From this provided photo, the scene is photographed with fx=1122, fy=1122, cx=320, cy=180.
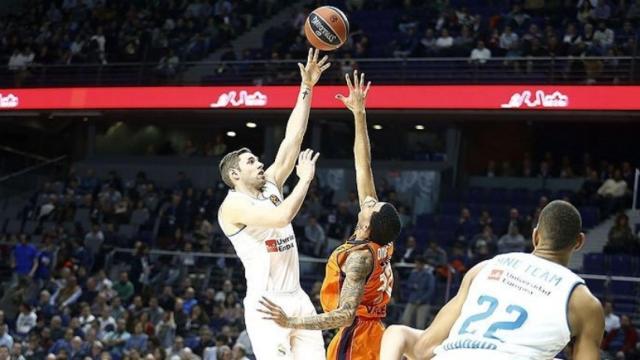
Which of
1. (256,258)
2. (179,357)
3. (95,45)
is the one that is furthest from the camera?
(95,45)

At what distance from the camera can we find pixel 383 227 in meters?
6.41

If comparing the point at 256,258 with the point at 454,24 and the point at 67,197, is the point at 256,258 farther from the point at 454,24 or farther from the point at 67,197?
the point at 67,197

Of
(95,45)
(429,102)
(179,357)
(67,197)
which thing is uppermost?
(95,45)

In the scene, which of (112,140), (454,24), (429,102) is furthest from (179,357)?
(112,140)

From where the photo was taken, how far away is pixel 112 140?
26.6 metres

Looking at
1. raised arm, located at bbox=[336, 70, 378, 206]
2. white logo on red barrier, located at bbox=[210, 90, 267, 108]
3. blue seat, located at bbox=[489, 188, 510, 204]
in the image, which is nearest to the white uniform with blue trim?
raised arm, located at bbox=[336, 70, 378, 206]

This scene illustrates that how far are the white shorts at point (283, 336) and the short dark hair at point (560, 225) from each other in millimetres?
2715

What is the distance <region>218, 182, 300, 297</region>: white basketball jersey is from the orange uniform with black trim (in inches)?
18.0

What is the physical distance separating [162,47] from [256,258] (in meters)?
16.6

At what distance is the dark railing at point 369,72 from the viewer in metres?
18.2

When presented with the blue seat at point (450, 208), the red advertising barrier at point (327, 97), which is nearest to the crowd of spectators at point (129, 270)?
the blue seat at point (450, 208)

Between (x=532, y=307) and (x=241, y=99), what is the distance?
16.2 m

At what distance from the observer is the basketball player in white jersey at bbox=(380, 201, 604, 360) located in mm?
4164

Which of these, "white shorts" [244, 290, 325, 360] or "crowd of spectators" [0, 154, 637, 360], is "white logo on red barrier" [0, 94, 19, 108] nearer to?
"crowd of spectators" [0, 154, 637, 360]
